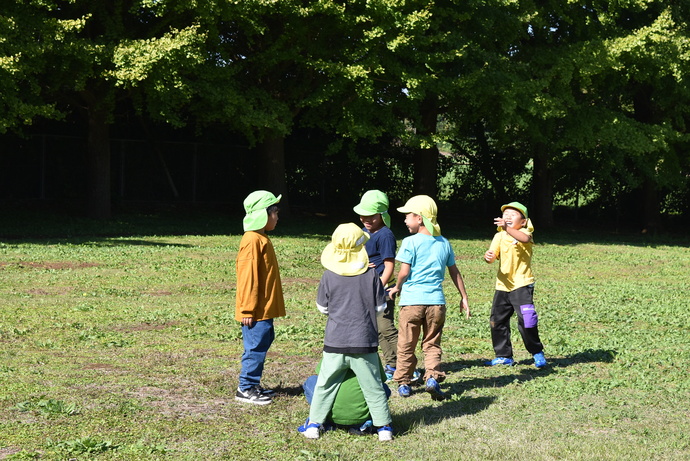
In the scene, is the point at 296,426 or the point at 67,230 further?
the point at 67,230

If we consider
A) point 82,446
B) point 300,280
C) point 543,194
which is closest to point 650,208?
point 543,194

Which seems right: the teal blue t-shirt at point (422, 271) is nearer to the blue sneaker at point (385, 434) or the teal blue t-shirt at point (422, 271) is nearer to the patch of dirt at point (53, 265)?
the blue sneaker at point (385, 434)

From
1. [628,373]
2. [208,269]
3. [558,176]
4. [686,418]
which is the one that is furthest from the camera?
[558,176]

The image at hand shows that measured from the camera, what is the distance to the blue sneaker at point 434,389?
23.4 ft

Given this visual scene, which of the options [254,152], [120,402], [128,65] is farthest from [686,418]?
[254,152]

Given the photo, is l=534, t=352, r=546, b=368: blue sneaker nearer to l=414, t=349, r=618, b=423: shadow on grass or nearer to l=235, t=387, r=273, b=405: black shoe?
l=414, t=349, r=618, b=423: shadow on grass

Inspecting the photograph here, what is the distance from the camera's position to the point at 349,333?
20.6ft

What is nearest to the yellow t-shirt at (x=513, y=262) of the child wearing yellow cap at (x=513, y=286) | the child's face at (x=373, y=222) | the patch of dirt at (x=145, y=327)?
the child wearing yellow cap at (x=513, y=286)

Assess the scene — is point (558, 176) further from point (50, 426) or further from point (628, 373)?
point (50, 426)

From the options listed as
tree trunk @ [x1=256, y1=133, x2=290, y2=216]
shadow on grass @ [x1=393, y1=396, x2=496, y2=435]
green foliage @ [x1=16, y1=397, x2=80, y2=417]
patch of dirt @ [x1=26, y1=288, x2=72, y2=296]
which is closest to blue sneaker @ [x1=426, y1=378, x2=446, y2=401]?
shadow on grass @ [x1=393, y1=396, x2=496, y2=435]

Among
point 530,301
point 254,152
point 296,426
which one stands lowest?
point 296,426

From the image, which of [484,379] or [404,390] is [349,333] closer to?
[404,390]

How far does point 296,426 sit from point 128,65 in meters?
15.3

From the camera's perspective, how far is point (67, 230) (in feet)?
69.6
